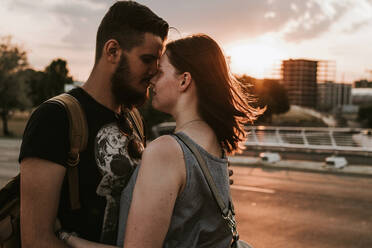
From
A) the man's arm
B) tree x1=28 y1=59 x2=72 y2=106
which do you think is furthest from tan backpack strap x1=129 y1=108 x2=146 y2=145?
tree x1=28 y1=59 x2=72 y2=106

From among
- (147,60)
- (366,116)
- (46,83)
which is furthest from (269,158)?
(46,83)

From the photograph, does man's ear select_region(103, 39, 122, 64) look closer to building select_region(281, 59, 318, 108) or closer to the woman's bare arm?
the woman's bare arm

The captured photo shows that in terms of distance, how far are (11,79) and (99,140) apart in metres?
32.2

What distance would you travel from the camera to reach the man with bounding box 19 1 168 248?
5.18ft

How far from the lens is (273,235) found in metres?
5.68

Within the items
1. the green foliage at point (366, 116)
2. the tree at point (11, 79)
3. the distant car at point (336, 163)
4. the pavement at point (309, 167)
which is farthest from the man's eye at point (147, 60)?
the green foliage at point (366, 116)

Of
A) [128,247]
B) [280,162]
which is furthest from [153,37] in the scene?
[280,162]

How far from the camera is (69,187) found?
169cm

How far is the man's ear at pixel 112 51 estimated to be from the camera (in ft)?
6.47

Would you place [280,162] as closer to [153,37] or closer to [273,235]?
[273,235]

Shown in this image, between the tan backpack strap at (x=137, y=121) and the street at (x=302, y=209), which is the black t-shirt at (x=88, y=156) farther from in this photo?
the street at (x=302, y=209)

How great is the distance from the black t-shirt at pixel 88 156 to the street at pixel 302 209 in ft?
13.1

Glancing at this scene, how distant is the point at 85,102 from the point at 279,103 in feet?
205

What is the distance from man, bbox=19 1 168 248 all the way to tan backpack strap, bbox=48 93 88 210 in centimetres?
3
